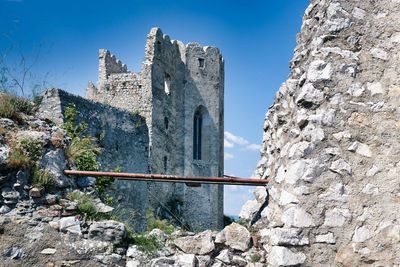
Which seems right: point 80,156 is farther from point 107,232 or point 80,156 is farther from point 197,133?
point 197,133

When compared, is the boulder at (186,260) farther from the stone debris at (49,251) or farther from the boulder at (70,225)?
the stone debris at (49,251)

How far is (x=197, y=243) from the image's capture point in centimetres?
470

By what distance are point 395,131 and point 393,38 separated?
82 cm

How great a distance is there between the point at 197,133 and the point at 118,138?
14804mm

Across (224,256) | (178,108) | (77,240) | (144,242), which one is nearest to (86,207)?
(77,240)

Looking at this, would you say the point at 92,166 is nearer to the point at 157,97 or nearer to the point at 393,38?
the point at 393,38

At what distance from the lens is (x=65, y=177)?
5.17 m

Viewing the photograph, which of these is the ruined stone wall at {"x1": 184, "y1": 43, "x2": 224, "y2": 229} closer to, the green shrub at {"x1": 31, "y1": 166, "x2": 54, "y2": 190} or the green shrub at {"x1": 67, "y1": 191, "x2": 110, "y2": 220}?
the green shrub at {"x1": 67, "y1": 191, "x2": 110, "y2": 220}

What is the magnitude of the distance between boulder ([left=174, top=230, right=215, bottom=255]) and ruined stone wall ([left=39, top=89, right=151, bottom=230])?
1044cm

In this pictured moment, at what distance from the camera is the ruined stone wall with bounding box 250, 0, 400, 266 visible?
420 centimetres

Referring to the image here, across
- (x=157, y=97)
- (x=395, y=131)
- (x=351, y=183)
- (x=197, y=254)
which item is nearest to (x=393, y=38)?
(x=395, y=131)

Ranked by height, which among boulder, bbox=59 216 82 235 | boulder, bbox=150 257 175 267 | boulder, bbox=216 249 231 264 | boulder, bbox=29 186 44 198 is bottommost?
boulder, bbox=150 257 175 267

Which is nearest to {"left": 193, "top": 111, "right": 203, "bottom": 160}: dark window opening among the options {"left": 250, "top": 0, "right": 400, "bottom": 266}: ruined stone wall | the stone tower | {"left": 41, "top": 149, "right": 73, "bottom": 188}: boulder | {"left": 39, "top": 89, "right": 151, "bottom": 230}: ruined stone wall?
the stone tower

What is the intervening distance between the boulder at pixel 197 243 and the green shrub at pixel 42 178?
1274 mm
